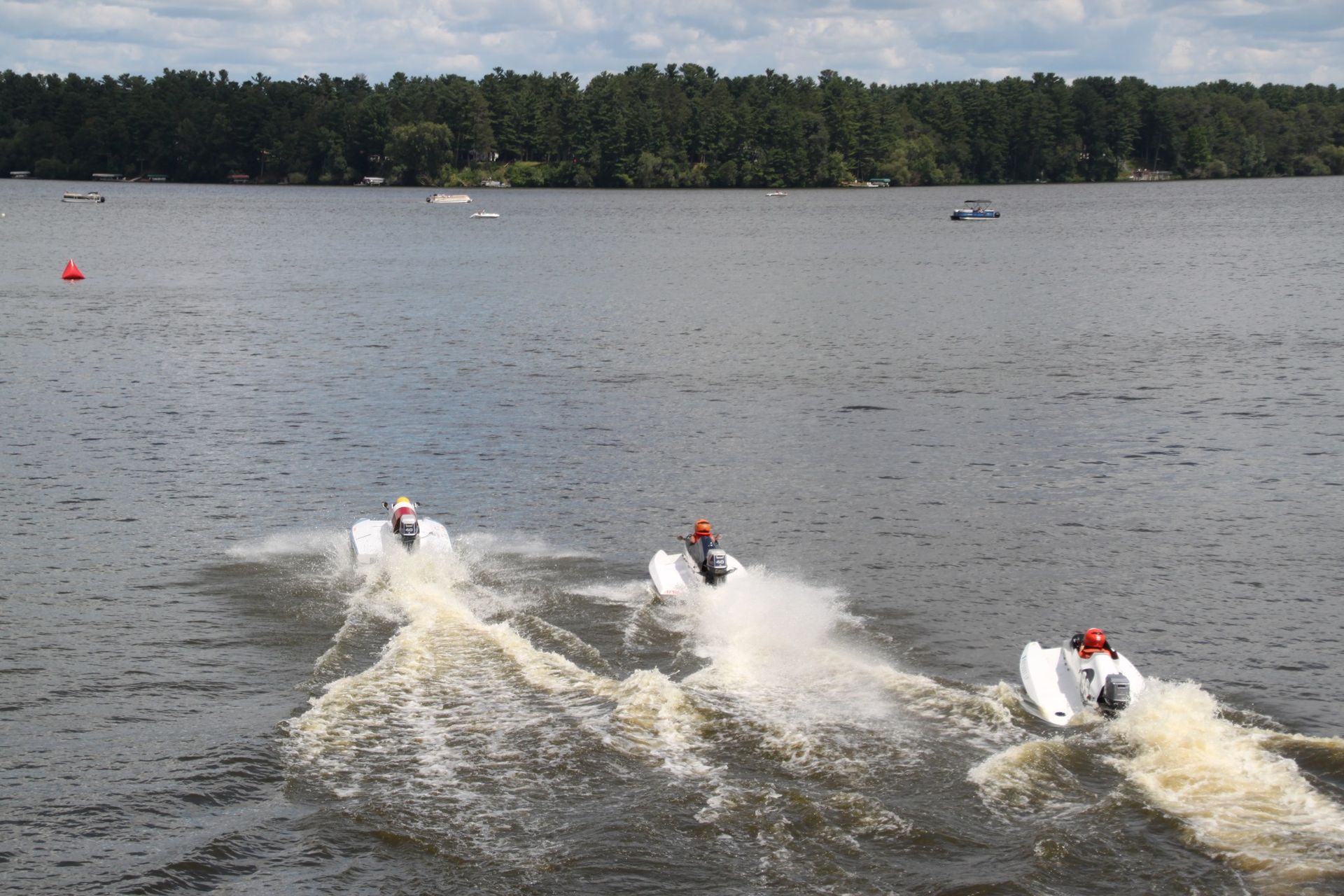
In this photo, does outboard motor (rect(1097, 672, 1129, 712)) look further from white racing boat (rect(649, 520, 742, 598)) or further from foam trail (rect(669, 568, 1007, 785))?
white racing boat (rect(649, 520, 742, 598))

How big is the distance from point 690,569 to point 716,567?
2.55 feet

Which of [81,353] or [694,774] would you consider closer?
[694,774]

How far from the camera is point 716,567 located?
2719 cm

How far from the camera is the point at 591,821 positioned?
59.2 ft

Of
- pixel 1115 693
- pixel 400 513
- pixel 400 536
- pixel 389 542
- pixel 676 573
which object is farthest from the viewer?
pixel 389 542

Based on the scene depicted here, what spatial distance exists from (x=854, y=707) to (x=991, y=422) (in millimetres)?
24600

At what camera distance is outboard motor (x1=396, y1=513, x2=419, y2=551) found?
28891 millimetres

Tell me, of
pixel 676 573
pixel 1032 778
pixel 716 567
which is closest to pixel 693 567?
pixel 676 573

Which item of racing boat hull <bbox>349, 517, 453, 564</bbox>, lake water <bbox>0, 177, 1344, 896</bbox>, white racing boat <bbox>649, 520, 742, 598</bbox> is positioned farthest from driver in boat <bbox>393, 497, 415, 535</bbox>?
white racing boat <bbox>649, 520, 742, 598</bbox>

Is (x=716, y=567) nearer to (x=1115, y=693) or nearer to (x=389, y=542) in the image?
(x=389, y=542)

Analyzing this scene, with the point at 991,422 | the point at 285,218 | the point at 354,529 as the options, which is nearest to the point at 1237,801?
the point at 354,529

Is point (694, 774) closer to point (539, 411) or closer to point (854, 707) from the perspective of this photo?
point (854, 707)

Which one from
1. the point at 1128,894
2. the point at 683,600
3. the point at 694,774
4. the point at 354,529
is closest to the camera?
the point at 1128,894

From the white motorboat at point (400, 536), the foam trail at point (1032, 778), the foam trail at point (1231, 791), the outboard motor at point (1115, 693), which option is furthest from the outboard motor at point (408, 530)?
the foam trail at point (1231, 791)
